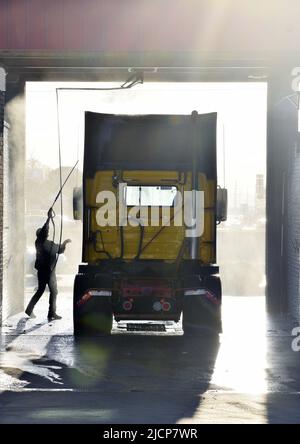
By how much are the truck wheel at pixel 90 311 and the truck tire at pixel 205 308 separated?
53.2 inches

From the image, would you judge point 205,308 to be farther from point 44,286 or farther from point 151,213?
point 44,286

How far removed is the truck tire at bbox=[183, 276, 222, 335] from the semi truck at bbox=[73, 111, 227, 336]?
2cm

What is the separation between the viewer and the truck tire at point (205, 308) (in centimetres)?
1788

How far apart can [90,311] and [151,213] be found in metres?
2.12

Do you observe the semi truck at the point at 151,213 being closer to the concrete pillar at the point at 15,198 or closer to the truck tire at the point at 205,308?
the truck tire at the point at 205,308

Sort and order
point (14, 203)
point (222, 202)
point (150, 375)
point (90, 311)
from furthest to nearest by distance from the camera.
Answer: point (14, 203)
point (222, 202)
point (90, 311)
point (150, 375)

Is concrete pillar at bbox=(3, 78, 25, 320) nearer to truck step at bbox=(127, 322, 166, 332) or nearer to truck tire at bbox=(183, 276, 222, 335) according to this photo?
truck step at bbox=(127, 322, 166, 332)

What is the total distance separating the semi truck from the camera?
17.9 meters

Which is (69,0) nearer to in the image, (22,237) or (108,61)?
(108,61)

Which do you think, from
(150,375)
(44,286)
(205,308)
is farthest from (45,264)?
(150,375)

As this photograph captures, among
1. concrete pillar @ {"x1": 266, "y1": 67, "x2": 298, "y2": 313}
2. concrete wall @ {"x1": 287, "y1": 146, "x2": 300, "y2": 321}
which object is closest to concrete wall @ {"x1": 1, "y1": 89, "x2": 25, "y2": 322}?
concrete pillar @ {"x1": 266, "y1": 67, "x2": 298, "y2": 313}

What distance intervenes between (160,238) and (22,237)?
4.58 metres

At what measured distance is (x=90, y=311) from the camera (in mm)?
17812
